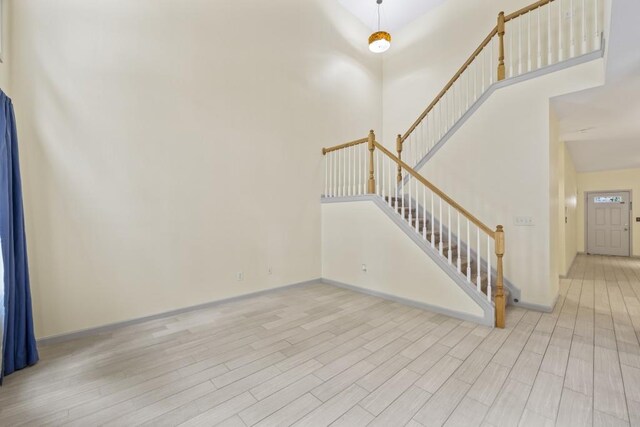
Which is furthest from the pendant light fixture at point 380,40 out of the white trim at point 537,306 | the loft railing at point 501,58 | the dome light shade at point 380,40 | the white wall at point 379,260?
the white trim at point 537,306

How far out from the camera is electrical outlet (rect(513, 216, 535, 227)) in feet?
12.2

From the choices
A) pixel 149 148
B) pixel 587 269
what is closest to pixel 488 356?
pixel 149 148

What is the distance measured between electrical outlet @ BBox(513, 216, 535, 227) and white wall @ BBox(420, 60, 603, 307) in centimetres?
4

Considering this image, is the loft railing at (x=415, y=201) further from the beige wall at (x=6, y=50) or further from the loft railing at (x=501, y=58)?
the beige wall at (x=6, y=50)

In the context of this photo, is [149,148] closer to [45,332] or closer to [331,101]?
[45,332]

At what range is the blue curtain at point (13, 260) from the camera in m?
2.16

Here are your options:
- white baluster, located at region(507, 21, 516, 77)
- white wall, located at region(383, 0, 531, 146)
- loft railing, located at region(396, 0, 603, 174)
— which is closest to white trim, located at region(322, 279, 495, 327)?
loft railing, located at region(396, 0, 603, 174)

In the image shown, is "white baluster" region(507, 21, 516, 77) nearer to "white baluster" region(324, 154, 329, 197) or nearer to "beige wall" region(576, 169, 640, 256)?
"white baluster" region(324, 154, 329, 197)

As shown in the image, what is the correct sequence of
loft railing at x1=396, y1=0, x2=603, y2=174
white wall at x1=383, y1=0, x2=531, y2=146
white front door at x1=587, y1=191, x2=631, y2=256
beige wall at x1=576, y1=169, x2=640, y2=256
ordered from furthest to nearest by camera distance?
1. white front door at x1=587, y1=191, x2=631, y2=256
2. beige wall at x1=576, y1=169, x2=640, y2=256
3. white wall at x1=383, y1=0, x2=531, y2=146
4. loft railing at x1=396, y1=0, x2=603, y2=174

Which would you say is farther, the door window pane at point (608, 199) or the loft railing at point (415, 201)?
the door window pane at point (608, 199)

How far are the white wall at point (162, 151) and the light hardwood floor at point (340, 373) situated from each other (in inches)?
25.5

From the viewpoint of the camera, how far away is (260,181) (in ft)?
14.3

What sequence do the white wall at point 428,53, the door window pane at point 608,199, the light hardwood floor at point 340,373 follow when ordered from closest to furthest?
the light hardwood floor at point 340,373
the white wall at point 428,53
the door window pane at point 608,199

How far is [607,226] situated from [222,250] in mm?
11617
